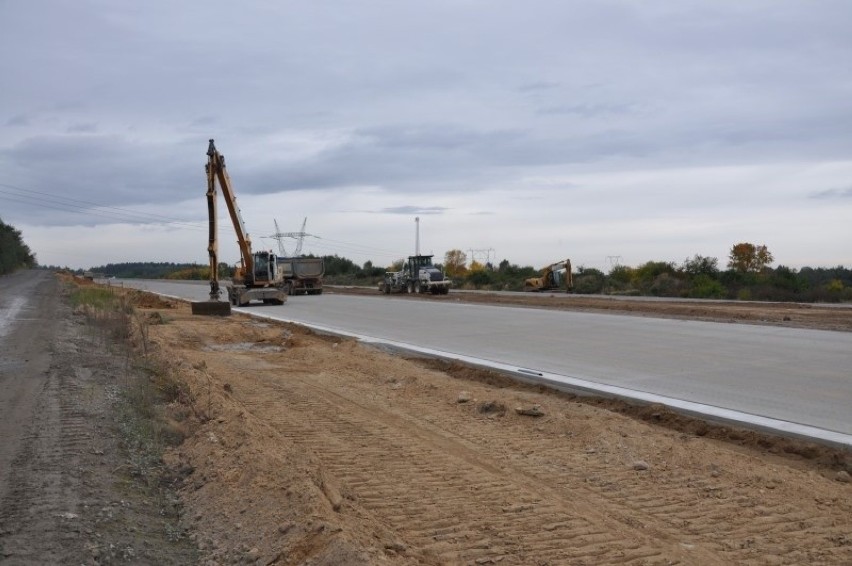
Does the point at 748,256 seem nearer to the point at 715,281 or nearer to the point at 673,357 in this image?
the point at 715,281

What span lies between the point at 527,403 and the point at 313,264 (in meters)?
49.0

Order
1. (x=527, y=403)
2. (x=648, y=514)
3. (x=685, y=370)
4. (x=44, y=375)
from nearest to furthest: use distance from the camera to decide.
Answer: (x=648, y=514) < (x=527, y=403) < (x=44, y=375) < (x=685, y=370)

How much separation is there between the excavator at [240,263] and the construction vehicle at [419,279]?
528 inches

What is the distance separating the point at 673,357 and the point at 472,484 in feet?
35.2

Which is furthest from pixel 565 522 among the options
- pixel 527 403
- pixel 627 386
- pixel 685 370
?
pixel 685 370

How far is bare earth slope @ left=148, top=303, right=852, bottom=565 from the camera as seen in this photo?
19.6 feet

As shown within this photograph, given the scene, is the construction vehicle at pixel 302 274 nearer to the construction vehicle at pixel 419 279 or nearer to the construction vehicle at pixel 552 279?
the construction vehicle at pixel 419 279

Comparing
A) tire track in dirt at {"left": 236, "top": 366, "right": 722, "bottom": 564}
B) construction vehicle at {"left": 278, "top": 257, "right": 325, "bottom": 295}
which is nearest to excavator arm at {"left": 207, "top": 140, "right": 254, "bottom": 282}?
construction vehicle at {"left": 278, "top": 257, "right": 325, "bottom": 295}

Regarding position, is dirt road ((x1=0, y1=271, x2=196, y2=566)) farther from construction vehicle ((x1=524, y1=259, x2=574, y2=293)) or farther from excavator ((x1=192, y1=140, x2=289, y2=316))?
construction vehicle ((x1=524, y1=259, x2=574, y2=293))

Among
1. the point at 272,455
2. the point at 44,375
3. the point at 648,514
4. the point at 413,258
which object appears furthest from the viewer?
the point at 413,258

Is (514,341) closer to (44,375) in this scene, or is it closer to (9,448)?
(44,375)

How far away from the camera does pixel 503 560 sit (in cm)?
573

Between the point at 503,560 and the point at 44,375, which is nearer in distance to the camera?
the point at 503,560

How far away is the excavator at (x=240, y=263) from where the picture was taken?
1431 inches
